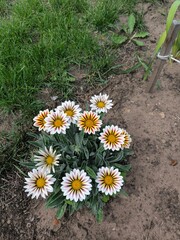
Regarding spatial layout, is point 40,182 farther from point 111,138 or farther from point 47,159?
point 111,138

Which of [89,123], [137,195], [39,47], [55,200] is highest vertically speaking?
[89,123]

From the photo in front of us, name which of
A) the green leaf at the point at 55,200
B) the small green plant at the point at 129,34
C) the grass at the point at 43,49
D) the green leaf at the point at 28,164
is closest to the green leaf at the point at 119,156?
the green leaf at the point at 55,200

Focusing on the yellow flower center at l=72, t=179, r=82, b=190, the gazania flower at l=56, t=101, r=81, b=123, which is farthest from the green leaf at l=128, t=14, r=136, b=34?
the yellow flower center at l=72, t=179, r=82, b=190

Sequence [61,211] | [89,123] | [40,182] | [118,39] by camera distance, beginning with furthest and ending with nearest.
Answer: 1. [118,39]
2. [61,211]
3. [89,123]
4. [40,182]

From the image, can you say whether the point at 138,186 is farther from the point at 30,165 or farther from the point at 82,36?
the point at 82,36

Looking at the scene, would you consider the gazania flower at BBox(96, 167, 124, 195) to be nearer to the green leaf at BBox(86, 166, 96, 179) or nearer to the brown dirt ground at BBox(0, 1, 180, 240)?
the green leaf at BBox(86, 166, 96, 179)

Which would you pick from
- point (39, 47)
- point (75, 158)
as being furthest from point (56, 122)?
point (39, 47)

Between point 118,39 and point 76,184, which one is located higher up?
point 118,39
